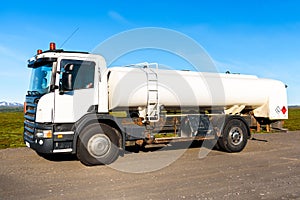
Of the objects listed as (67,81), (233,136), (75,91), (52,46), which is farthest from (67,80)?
(233,136)

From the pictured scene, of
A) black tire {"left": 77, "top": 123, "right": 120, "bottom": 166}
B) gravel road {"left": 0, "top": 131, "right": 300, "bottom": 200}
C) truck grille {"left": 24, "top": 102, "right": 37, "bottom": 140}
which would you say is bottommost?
gravel road {"left": 0, "top": 131, "right": 300, "bottom": 200}

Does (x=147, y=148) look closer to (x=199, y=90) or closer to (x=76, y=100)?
(x=199, y=90)

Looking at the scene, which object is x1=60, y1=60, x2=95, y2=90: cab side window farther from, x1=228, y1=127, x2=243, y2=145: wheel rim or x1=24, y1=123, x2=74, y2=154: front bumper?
x1=228, y1=127, x2=243, y2=145: wheel rim

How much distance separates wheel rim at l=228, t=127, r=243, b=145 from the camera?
11.6 metres

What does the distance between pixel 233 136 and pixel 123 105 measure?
4.45 metres

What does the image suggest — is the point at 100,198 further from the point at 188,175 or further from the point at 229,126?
the point at 229,126

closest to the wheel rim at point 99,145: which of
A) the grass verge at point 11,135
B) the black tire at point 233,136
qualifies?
the black tire at point 233,136

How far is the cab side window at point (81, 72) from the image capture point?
8688 millimetres

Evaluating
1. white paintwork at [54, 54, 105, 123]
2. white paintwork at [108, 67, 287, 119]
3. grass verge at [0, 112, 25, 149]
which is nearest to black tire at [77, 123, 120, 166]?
white paintwork at [54, 54, 105, 123]

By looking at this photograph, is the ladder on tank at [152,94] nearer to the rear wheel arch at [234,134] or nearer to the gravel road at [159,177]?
the gravel road at [159,177]

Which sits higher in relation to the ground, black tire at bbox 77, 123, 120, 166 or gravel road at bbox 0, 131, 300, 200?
black tire at bbox 77, 123, 120, 166

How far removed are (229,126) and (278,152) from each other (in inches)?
75.3

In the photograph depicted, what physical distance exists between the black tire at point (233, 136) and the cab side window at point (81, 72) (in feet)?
17.4

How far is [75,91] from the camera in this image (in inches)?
343
